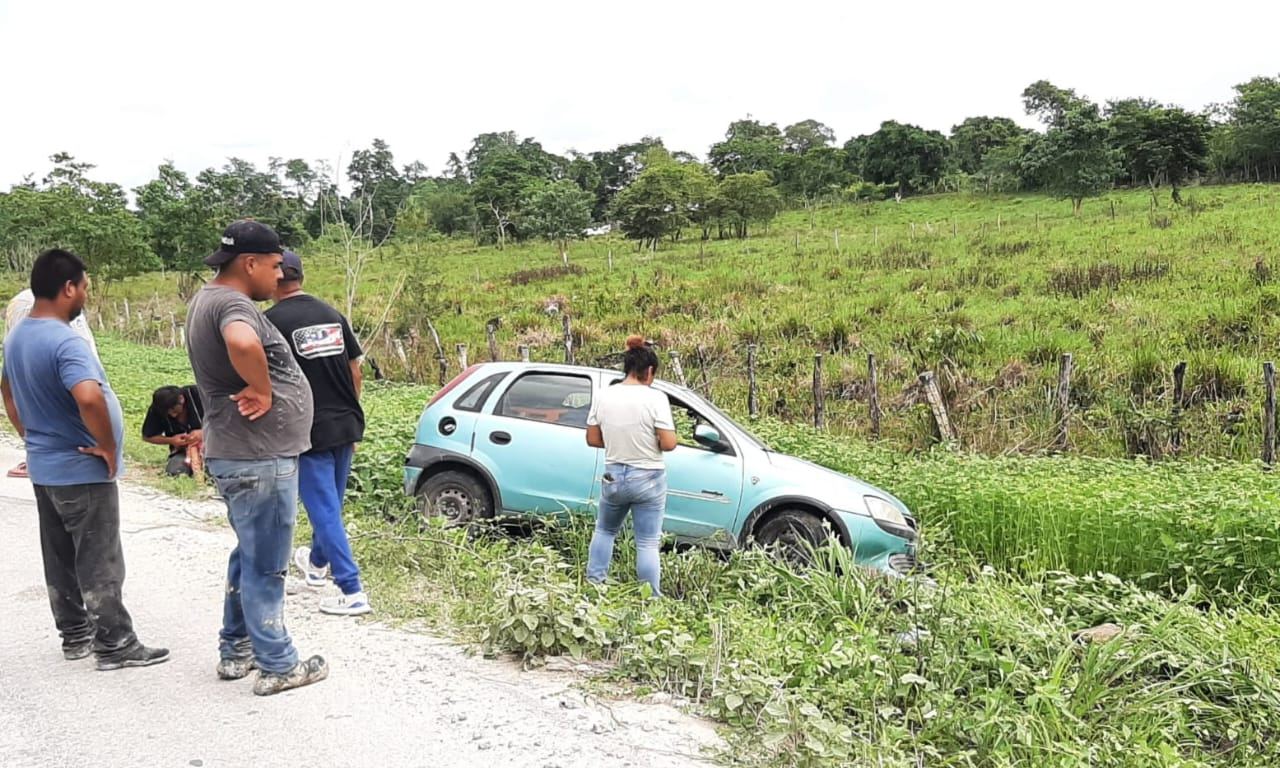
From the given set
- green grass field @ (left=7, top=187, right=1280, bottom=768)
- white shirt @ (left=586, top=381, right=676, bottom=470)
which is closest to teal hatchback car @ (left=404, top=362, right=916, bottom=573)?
green grass field @ (left=7, top=187, right=1280, bottom=768)

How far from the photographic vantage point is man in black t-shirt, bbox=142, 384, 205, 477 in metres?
7.86

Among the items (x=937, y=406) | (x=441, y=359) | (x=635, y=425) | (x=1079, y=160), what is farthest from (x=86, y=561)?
(x=1079, y=160)

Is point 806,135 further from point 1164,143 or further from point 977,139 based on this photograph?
point 1164,143

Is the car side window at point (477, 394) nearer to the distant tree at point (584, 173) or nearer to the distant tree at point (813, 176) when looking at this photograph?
the distant tree at point (813, 176)

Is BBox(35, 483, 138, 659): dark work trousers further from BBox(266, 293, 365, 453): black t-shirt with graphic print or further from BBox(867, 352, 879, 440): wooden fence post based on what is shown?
BBox(867, 352, 879, 440): wooden fence post

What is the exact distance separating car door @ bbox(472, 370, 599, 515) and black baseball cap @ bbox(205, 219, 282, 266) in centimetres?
356

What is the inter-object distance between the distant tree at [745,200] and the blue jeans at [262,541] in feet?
125

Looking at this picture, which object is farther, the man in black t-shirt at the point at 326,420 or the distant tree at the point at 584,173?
the distant tree at the point at 584,173

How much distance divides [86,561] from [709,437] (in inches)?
158

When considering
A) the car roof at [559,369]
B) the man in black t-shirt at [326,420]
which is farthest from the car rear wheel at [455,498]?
the man in black t-shirt at [326,420]

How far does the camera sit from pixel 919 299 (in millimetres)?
19984

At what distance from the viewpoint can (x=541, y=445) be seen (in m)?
6.89

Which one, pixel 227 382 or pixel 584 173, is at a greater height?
pixel 584 173

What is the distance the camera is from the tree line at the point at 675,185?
107 feet
